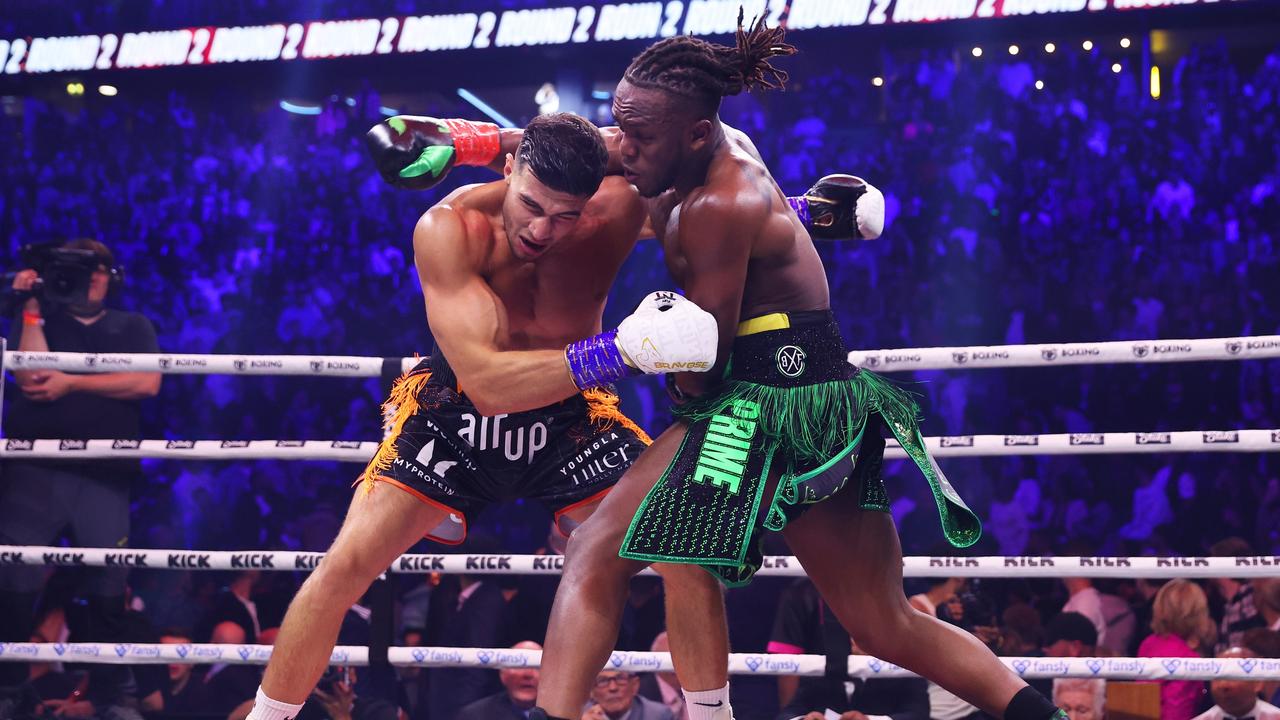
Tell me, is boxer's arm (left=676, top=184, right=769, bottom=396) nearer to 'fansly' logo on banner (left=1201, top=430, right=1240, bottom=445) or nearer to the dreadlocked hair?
the dreadlocked hair

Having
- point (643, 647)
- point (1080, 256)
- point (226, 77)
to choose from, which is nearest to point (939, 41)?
point (1080, 256)

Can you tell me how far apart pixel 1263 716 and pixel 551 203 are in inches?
86.7

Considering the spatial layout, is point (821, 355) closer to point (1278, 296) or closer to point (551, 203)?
point (551, 203)

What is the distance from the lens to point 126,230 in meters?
5.64

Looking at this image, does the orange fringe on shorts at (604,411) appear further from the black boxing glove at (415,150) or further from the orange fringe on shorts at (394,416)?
the black boxing glove at (415,150)

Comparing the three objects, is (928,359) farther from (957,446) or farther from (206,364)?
(206,364)

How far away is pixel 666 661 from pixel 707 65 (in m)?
1.24

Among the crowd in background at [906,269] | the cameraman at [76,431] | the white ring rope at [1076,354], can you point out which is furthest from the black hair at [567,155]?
the cameraman at [76,431]

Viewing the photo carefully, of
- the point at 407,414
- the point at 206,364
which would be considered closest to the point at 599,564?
the point at 407,414

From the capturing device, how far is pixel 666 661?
93.2 inches

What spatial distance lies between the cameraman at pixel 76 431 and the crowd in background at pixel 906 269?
41cm

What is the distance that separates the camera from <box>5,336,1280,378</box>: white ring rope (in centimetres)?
239

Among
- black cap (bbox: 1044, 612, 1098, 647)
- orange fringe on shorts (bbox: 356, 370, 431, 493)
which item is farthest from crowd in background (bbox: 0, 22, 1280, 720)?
orange fringe on shorts (bbox: 356, 370, 431, 493)

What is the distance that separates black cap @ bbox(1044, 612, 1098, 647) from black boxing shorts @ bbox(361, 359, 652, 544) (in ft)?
5.82
